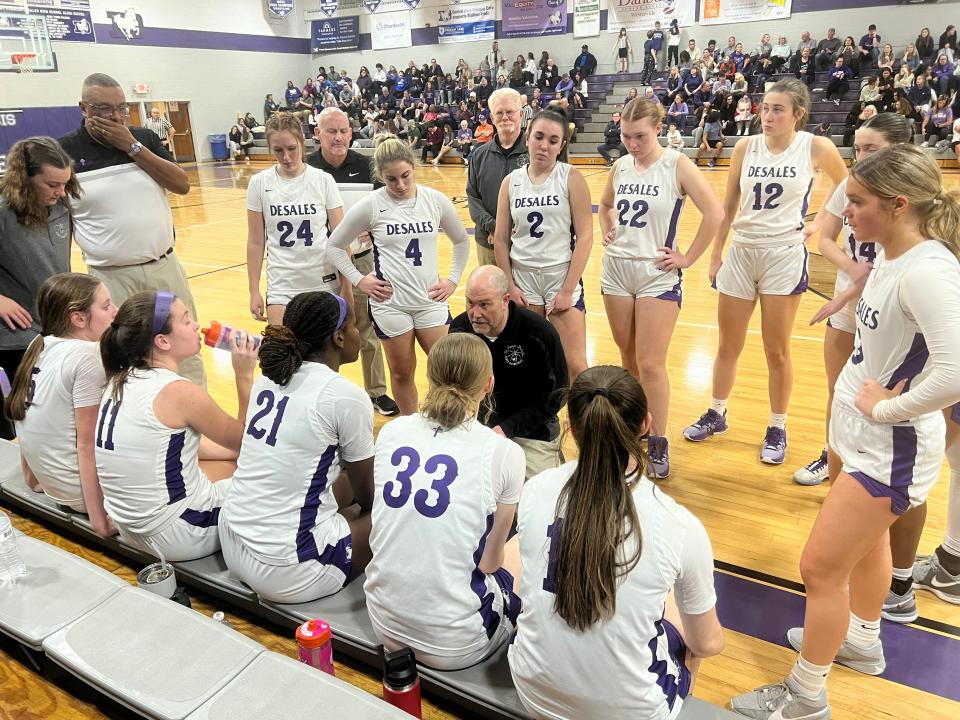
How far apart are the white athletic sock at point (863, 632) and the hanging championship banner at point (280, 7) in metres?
26.4

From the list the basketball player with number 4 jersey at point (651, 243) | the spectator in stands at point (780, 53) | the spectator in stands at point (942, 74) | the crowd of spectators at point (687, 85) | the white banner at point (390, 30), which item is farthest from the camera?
the white banner at point (390, 30)

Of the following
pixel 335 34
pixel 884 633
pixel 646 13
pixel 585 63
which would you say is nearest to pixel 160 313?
pixel 884 633

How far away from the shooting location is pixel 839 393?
2.02 m

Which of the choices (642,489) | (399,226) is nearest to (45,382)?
(399,226)

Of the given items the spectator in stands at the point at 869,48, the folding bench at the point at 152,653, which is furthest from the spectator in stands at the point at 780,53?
the folding bench at the point at 152,653

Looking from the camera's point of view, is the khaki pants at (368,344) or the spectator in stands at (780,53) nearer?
the khaki pants at (368,344)

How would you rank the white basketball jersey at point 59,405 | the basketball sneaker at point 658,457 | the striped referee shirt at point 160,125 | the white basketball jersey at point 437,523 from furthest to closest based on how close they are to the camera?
the striped referee shirt at point 160,125 → the basketball sneaker at point 658,457 → the white basketball jersey at point 59,405 → the white basketball jersey at point 437,523

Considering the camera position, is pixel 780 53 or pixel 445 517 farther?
pixel 780 53

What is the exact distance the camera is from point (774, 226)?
338 centimetres

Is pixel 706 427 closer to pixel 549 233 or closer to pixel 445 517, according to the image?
pixel 549 233

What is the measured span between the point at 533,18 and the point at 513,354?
21229mm

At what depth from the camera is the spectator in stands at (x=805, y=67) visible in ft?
52.0

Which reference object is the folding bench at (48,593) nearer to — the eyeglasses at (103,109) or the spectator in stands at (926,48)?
the eyeglasses at (103,109)

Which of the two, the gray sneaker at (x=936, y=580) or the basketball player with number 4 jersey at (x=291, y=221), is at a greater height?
the basketball player with number 4 jersey at (x=291, y=221)
